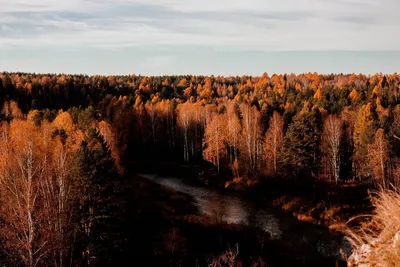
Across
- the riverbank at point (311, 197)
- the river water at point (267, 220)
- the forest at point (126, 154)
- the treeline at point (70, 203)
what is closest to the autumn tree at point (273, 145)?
the forest at point (126, 154)

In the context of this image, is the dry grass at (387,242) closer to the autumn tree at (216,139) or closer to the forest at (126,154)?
the forest at (126,154)

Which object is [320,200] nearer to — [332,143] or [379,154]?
[379,154]

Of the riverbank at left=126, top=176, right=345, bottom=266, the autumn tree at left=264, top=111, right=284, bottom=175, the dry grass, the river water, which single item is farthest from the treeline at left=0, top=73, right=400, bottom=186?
the dry grass

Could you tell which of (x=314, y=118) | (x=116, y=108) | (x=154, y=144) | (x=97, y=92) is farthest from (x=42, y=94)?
(x=314, y=118)

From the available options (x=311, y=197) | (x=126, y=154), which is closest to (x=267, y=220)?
(x=311, y=197)

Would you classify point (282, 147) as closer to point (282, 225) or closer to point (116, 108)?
point (282, 225)

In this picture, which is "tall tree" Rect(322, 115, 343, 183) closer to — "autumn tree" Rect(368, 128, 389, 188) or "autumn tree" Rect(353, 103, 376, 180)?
"autumn tree" Rect(353, 103, 376, 180)

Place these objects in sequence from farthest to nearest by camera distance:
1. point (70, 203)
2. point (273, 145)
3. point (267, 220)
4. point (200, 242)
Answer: point (273, 145), point (267, 220), point (200, 242), point (70, 203)
